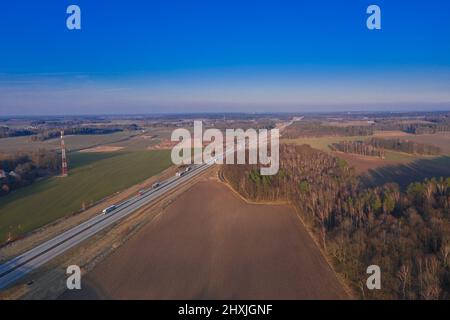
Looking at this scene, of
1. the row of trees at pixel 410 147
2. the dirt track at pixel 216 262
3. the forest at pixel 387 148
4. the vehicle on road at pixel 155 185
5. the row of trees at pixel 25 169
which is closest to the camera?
the dirt track at pixel 216 262

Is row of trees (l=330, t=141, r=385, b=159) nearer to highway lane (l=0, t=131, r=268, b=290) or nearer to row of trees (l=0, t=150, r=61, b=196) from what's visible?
highway lane (l=0, t=131, r=268, b=290)

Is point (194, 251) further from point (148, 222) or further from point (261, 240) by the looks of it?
point (148, 222)

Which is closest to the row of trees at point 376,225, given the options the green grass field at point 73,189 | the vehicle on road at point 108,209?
the vehicle on road at point 108,209

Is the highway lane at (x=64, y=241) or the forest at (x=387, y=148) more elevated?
the forest at (x=387, y=148)

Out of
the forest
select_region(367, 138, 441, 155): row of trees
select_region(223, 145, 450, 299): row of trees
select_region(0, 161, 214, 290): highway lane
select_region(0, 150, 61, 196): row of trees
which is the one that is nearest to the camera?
select_region(223, 145, 450, 299): row of trees

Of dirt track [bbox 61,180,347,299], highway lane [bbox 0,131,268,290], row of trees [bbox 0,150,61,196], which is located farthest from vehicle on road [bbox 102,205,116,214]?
row of trees [bbox 0,150,61,196]

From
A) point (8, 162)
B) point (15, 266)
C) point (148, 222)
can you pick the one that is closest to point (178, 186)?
point (148, 222)

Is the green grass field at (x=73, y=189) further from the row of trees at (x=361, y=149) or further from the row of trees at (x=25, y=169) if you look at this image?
the row of trees at (x=361, y=149)
